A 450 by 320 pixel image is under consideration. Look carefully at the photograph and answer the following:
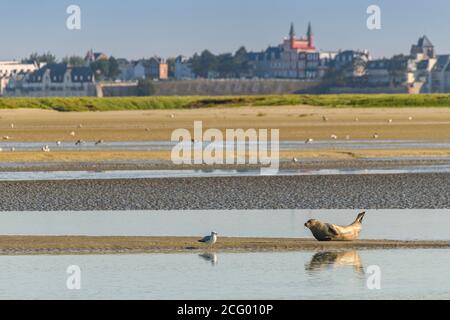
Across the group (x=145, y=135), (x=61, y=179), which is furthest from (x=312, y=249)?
(x=145, y=135)

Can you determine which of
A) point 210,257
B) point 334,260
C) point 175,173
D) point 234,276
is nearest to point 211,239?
point 210,257

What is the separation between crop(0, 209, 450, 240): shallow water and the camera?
20.9m

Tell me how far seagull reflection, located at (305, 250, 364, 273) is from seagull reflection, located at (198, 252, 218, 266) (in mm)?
1333

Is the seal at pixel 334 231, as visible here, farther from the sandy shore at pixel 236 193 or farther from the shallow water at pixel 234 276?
the sandy shore at pixel 236 193

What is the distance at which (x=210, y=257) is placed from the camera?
18250 millimetres

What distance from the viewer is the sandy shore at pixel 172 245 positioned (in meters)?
18.9

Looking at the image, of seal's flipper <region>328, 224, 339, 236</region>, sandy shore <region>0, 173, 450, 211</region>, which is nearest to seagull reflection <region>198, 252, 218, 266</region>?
seal's flipper <region>328, 224, 339, 236</region>

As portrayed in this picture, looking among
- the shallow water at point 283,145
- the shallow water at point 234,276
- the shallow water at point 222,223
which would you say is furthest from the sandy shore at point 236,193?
the shallow water at point 283,145

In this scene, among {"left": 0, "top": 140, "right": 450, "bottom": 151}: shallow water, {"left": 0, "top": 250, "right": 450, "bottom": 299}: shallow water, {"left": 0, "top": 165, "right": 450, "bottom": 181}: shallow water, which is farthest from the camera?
{"left": 0, "top": 140, "right": 450, "bottom": 151}: shallow water

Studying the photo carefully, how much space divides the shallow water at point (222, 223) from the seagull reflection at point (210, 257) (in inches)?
78.3

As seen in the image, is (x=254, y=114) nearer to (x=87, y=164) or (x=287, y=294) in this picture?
(x=87, y=164)

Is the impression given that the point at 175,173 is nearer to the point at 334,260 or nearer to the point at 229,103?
the point at 334,260

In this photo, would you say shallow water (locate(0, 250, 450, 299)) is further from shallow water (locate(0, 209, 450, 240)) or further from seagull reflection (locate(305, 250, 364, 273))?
shallow water (locate(0, 209, 450, 240))

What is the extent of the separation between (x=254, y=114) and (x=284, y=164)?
157 feet
